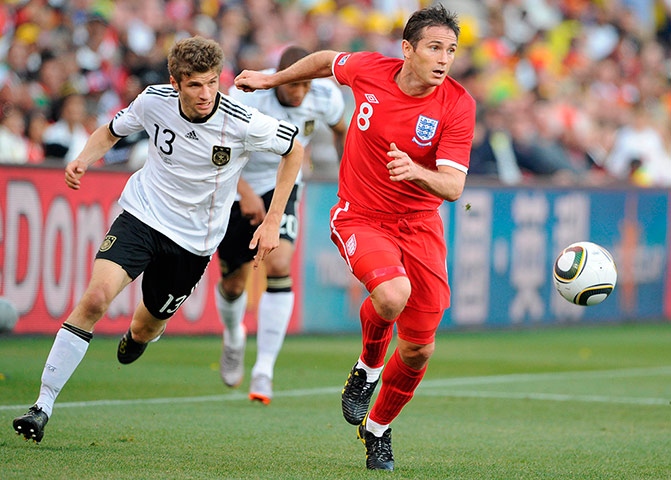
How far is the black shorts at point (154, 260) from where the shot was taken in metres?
6.53

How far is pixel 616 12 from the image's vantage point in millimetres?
24156

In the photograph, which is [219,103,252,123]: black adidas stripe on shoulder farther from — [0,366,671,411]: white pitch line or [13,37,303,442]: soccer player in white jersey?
[0,366,671,411]: white pitch line

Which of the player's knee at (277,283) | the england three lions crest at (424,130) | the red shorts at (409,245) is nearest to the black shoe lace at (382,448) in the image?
the red shorts at (409,245)

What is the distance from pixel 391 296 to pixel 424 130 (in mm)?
944

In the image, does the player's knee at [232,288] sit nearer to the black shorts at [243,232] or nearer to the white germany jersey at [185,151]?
the black shorts at [243,232]

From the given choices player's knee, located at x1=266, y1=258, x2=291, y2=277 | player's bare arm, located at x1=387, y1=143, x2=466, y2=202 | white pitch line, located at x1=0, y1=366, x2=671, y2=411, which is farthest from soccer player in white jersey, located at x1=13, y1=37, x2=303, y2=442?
player's knee, located at x1=266, y1=258, x2=291, y2=277

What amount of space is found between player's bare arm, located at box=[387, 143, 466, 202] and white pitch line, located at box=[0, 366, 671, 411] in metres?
3.23

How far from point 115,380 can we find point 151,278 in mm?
2398

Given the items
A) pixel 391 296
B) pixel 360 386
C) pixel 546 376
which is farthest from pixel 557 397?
pixel 391 296

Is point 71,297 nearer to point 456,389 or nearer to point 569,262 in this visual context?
point 456,389

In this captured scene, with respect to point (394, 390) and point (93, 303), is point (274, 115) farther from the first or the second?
point (394, 390)

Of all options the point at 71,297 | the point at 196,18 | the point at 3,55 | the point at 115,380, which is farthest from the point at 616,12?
the point at 115,380

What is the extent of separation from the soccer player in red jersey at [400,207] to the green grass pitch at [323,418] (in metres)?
0.42

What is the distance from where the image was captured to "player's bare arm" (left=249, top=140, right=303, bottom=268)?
6379 mm
